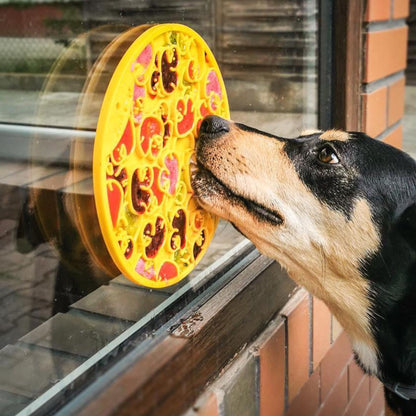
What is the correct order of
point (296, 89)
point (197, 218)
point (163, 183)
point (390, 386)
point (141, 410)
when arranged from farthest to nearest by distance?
point (296, 89) < point (390, 386) < point (197, 218) < point (163, 183) < point (141, 410)

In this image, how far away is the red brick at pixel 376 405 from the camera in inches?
109

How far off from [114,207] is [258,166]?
1.58 feet

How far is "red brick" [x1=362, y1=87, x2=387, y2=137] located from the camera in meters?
2.35

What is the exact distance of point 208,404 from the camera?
1457 millimetres

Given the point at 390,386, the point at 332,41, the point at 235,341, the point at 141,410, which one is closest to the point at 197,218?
the point at 235,341

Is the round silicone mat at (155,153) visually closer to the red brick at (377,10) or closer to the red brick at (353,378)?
the red brick at (377,10)

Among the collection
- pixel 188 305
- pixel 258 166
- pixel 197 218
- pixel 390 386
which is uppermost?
pixel 258 166

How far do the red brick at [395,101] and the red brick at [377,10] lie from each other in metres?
0.32

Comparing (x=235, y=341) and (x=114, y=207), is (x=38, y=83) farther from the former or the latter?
(x=235, y=341)

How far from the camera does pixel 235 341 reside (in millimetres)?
1672

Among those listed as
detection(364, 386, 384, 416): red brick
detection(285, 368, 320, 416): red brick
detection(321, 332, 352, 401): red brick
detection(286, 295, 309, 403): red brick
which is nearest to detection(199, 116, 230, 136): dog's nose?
detection(286, 295, 309, 403): red brick

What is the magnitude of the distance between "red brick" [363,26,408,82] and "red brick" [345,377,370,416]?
1264 millimetres

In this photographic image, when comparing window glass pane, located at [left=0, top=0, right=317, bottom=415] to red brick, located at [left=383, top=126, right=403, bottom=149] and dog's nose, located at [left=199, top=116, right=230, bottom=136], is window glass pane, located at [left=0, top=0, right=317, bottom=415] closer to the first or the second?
dog's nose, located at [left=199, top=116, right=230, bottom=136]

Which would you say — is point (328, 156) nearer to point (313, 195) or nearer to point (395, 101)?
point (313, 195)
